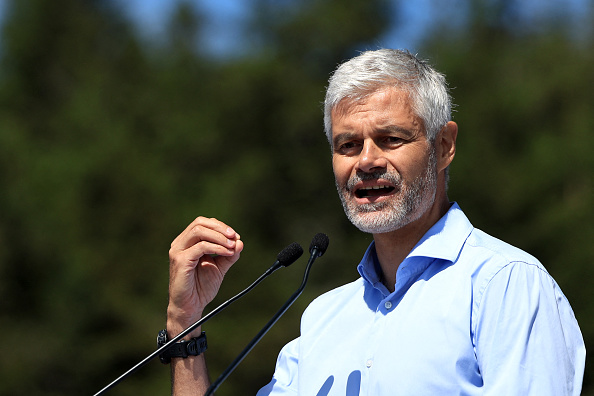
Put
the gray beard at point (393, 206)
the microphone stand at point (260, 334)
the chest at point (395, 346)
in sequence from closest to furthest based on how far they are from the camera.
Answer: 1. the chest at point (395, 346)
2. the microphone stand at point (260, 334)
3. the gray beard at point (393, 206)

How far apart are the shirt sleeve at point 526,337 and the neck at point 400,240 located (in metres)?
0.43

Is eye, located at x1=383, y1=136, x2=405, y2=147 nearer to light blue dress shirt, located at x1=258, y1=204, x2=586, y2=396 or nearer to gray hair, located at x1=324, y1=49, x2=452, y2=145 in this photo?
gray hair, located at x1=324, y1=49, x2=452, y2=145

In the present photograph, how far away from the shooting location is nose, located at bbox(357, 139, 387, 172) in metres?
2.45

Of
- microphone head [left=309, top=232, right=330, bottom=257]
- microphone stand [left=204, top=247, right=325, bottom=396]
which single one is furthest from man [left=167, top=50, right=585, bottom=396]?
microphone stand [left=204, top=247, right=325, bottom=396]

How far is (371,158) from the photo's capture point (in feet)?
8.04

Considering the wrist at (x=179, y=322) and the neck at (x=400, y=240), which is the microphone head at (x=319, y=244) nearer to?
the neck at (x=400, y=240)

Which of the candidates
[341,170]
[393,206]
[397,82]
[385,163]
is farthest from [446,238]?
[397,82]

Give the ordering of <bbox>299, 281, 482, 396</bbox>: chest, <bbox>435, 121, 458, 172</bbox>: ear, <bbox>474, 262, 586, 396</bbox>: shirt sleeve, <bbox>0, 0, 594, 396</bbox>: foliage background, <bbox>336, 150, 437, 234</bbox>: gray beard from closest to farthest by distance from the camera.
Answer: <bbox>474, 262, 586, 396</bbox>: shirt sleeve → <bbox>299, 281, 482, 396</bbox>: chest → <bbox>336, 150, 437, 234</bbox>: gray beard → <bbox>435, 121, 458, 172</bbox>: ear → <bbox>0, 0, 594, 396</bbox>: foliage background

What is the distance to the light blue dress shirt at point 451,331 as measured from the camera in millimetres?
1998

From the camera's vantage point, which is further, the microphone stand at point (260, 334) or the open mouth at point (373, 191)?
the open mouth at point (373, 191)

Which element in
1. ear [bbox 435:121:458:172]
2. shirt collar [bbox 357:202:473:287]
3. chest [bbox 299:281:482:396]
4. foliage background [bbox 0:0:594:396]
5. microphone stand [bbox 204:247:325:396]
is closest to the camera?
chest [bbox 299:281:482:396]

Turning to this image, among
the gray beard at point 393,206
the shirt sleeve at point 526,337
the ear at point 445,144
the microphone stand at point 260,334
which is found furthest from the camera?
the ear at point 445,144

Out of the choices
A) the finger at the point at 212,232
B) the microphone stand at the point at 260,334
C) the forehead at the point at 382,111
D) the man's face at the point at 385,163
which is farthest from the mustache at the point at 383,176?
the finger at the point at 212,232

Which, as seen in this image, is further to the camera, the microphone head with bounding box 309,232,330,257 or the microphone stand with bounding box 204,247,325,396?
the microphone head with bounding box 309,232,330,257
